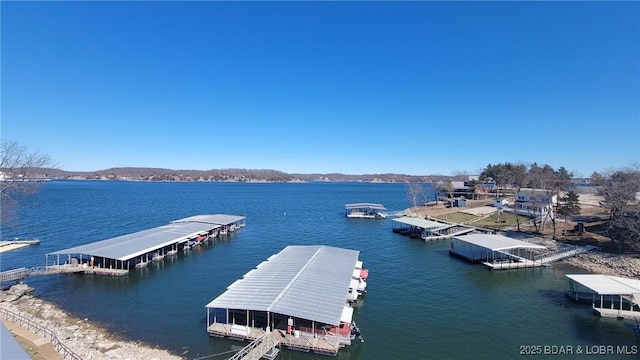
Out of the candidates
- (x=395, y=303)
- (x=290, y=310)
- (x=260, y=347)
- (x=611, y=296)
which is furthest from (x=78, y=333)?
(x=611, y=296)

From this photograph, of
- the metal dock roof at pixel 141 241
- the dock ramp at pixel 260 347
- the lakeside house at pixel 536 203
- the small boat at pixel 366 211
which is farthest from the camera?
the small boat at pixel 366 211

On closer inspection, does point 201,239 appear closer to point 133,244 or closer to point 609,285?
point 133,244

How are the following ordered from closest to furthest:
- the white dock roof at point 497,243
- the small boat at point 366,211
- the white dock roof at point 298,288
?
the white dock roof at point 298,288 < the white dock roof at point 497,243 < the small boat at point 366,211

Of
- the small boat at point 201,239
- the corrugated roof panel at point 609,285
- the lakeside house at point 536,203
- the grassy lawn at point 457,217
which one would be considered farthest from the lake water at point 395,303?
the lakeside house at point 536,203

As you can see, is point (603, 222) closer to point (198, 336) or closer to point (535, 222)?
point (535, 222)

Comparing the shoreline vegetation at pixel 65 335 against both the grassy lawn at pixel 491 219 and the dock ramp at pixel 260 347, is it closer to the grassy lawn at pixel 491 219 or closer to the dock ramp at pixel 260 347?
the dock ramp at pixel 260 347

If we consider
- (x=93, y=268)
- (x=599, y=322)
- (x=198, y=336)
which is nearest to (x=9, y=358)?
(x=198, y=336)

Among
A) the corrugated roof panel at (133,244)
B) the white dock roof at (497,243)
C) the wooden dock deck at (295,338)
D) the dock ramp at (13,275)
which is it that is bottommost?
the wooden dock deck at (295,338)
